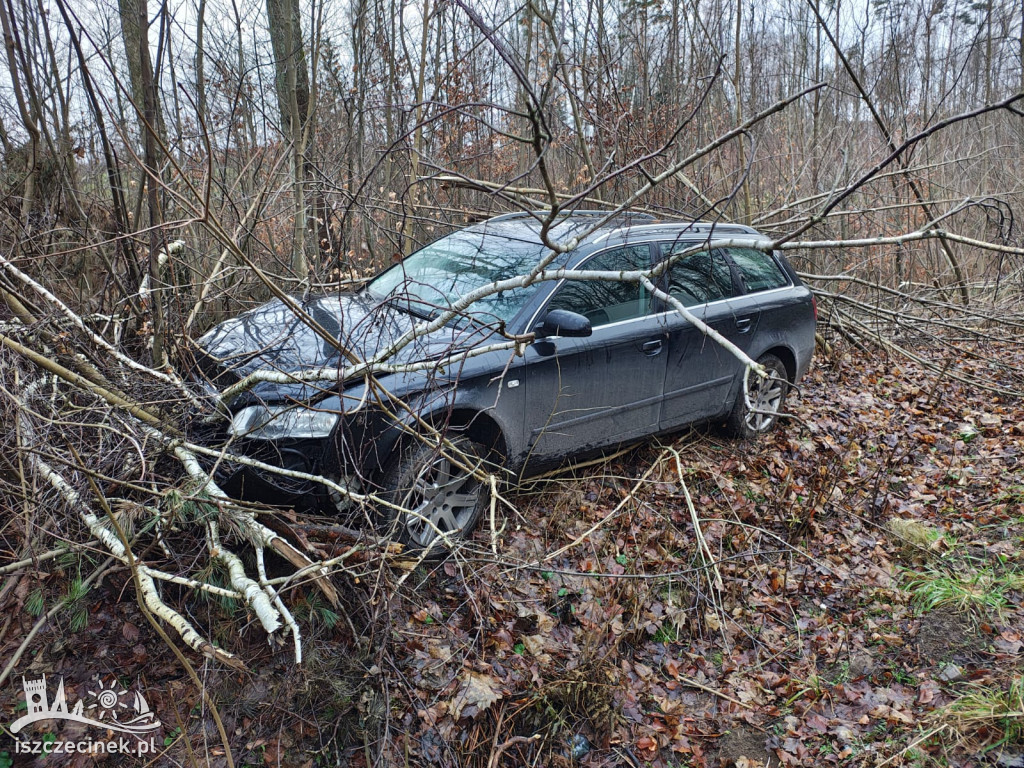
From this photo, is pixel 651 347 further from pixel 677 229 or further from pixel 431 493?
pixel 431 493

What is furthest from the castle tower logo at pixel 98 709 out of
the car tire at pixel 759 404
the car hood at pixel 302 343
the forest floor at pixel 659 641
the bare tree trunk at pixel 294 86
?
the bare tree trunk at pixel 294 86

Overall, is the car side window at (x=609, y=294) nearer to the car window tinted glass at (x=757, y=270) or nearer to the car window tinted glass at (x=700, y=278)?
the car window tinted glass at (x=700, y=278)

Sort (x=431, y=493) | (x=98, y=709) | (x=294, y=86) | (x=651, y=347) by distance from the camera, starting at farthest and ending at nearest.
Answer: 1. (x=294, y=86)
2. (x=651, y=347)
3. (x=431, y=493)
4. (x=98, y=709)

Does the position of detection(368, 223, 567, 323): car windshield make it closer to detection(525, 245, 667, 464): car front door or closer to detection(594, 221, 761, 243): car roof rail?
detection(525, 245, 667, 464): car front door

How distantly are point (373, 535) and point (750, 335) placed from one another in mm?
3538

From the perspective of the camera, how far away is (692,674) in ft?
12.3

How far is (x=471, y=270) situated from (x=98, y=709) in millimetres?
3154

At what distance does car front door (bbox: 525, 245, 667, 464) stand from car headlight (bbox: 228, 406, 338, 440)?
4.14 ft

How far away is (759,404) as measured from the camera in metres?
5.95

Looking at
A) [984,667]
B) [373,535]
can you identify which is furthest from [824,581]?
[373,535]

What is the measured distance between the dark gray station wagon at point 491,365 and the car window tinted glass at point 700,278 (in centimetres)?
2

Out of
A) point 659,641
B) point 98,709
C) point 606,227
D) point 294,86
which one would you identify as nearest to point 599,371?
point 606,227

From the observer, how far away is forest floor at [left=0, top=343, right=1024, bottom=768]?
301 centimetres

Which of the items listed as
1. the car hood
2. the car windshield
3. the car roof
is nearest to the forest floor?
the car hood
